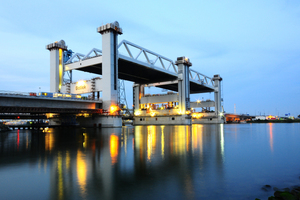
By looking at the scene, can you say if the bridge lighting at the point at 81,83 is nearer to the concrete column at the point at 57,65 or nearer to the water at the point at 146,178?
the concrete column at the point at 57,65

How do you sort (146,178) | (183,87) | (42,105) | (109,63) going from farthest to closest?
(183,87) → (109,63) → (42,105) → (146,178)

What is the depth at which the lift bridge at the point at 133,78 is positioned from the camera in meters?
76.1

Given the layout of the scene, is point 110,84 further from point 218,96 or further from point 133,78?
point 218,96

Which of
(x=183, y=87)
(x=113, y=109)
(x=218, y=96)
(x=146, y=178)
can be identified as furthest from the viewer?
(x=218, y=96)

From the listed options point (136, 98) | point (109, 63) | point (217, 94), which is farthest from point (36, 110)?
point (217, 94)

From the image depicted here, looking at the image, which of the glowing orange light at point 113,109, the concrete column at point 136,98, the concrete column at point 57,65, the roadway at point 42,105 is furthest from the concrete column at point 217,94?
the concrete column at point 57,65

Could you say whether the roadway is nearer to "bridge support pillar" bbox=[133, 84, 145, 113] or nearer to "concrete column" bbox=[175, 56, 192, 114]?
"concrete column" bbox=[175, 56, 192, 114]

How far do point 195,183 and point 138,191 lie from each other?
2.78 metres

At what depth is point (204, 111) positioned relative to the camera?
161625 mm

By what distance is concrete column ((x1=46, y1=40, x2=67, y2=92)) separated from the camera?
90250 mm

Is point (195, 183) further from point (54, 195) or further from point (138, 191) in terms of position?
point (54, 195)

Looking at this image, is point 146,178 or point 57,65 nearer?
point 146,178

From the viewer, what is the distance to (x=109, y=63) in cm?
7444

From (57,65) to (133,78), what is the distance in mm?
39259
